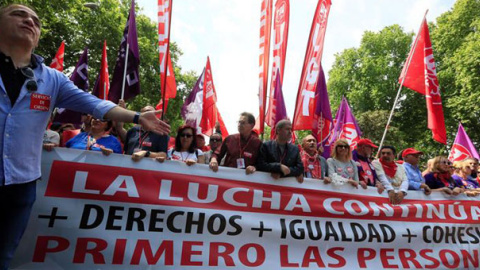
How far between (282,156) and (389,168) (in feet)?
7.08

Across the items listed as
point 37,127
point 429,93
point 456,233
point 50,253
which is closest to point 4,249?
point 37,127

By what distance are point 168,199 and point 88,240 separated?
0.83 m

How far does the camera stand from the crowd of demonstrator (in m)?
3.91

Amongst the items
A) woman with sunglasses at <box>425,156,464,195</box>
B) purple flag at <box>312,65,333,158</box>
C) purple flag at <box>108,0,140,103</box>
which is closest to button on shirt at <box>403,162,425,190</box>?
woman with sunglasses at <box>425,156,464,195</box>

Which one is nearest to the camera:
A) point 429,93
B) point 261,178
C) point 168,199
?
point 168,199

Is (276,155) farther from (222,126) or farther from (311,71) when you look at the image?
(222,126)

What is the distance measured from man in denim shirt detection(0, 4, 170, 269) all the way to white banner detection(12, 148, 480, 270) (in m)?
1.37

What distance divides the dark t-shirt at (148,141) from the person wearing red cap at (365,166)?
2950 millimetres

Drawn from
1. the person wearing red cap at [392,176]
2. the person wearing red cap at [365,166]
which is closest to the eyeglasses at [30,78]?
the person wearing red cap at [365,166]

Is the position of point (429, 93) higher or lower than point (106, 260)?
higher

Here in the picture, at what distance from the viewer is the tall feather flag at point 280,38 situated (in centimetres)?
748

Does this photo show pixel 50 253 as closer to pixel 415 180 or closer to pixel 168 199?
pixel 168 199

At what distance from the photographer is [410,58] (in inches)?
300

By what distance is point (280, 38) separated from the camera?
24.7 ft
